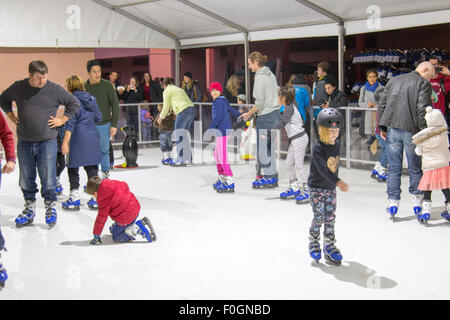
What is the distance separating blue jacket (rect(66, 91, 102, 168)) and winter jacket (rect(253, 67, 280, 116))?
2.10 m

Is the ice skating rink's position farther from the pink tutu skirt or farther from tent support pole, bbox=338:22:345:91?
tent support pole, bbox=338:22:345:91

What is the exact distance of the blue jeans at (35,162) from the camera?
515 centimetres

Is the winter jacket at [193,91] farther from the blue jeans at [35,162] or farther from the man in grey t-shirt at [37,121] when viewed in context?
the blue jeans at [35,162]

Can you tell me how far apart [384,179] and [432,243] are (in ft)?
9.38

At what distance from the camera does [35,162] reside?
17.2 feet

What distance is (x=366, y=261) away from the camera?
424 cm

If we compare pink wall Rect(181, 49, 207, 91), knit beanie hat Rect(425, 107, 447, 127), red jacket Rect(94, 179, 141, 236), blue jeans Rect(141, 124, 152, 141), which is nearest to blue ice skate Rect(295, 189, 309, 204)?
knit beanie hat Rect(425, 107, 447, 127)

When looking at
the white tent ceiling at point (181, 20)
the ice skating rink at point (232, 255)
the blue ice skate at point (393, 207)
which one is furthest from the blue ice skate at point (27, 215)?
the white tent ceiling at point (181, 20)

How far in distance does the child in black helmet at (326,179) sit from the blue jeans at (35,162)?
2.48 meters

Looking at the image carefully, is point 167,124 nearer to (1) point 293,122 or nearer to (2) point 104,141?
(2) point 104,141

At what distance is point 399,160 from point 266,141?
208 cm

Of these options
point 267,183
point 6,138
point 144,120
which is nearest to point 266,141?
point 267,183

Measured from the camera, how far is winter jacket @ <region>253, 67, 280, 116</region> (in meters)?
6.92
